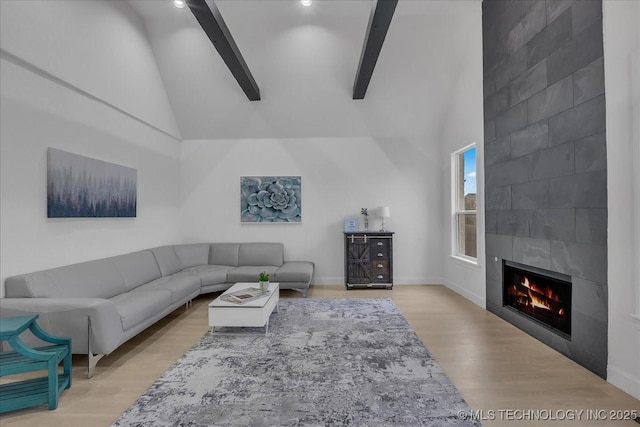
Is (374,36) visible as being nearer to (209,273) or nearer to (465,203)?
(465,203)

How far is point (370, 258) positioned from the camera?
559 centimetres

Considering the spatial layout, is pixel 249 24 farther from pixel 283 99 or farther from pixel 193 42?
pixel 283 99

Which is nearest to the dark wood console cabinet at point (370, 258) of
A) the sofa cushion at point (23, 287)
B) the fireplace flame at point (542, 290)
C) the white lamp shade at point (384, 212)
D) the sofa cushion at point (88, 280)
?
the white lamp shade at point (384, 212)

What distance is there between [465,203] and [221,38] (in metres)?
4.33

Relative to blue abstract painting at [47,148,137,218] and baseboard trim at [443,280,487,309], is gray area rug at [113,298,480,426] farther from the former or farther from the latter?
blue abstract painting at [47,148,137,218]

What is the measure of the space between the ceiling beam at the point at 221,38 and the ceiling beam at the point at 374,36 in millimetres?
1635

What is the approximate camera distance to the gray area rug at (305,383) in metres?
2.06

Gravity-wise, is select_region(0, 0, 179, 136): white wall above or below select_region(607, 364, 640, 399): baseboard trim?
above

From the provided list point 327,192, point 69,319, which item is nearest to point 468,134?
point 327,192

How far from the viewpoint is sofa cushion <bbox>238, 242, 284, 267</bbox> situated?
18.6 ft

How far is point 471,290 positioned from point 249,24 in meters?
5.08

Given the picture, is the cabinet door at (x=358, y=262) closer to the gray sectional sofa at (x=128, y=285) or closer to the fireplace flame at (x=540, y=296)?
the gray sectional sofa at (x=128, y=285)

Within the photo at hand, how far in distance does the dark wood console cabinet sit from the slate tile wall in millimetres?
1711

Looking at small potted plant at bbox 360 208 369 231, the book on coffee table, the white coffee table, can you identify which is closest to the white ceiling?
small potted plant at bbox 360 208 369 231
